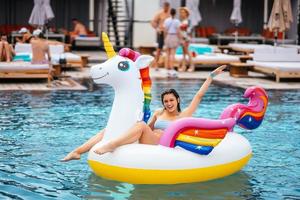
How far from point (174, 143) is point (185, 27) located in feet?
45.8

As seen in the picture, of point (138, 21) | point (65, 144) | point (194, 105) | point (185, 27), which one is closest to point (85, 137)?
point (65, 144)

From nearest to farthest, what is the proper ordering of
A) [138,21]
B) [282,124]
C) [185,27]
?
[282,124], [185,27], [138,21]

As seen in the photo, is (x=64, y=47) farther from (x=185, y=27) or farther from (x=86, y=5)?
(x=86, y=5)

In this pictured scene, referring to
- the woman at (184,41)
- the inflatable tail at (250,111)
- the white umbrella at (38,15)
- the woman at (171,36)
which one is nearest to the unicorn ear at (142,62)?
the inflatable tail at (250,111)

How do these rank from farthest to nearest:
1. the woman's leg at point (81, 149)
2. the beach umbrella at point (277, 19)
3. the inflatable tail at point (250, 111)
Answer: the beach umbrella at point (277, 19) < the inflatable tail at point (250, 111) < the woman's leg at point (81, 149)

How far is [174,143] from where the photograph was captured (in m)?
7.74

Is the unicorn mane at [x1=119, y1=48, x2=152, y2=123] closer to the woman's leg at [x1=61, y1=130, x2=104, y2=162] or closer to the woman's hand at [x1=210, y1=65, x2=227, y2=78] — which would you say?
the woman's leg at [x1=61, y1=130, x2=104, y2=162]

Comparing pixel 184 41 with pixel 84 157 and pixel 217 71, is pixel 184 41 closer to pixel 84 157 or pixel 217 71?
pixel 84 157

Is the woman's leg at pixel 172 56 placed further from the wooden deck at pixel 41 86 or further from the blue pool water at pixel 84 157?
the blue pool water at pixel 84 157

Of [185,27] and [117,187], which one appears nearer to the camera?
[117,187]

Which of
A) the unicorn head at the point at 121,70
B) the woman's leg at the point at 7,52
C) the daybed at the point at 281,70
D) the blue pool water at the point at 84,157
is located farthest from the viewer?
the daybed at the point at 281,70

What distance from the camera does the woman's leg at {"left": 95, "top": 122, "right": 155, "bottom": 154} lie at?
765 centimetres

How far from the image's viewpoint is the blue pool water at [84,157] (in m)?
7.55

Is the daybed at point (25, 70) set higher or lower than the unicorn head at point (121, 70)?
lower
